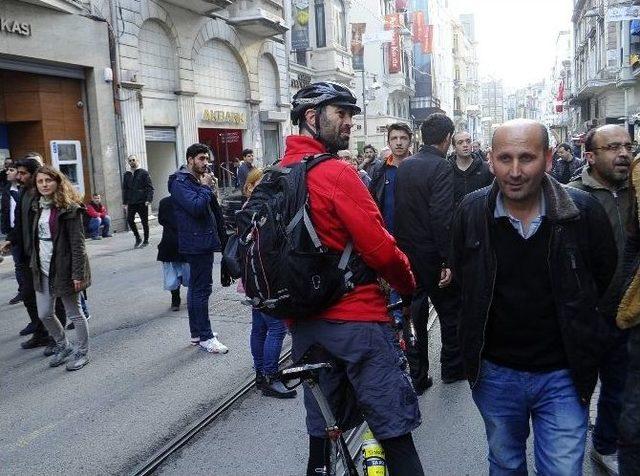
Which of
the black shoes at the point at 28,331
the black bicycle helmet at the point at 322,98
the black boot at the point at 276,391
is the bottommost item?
the black boot at the point at 276,391

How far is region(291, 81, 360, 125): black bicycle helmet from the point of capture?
2682mm

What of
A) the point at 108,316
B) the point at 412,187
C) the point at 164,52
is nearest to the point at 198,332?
the point at 108,316

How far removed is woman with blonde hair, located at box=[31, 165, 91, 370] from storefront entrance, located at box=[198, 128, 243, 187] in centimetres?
1635

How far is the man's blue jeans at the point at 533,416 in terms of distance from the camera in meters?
2.42

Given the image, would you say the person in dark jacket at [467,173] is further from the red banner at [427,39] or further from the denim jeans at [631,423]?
the red banner at [427,39]

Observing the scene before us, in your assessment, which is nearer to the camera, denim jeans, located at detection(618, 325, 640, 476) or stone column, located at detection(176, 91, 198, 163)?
denim jeans, located at detection(618, 325, 640, 476)

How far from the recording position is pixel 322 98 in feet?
8.77

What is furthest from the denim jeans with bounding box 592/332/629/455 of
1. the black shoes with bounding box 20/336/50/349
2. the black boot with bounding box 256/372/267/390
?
the black shoes with bounding box 20/336/50/349

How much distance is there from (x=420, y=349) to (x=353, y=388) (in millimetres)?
2329

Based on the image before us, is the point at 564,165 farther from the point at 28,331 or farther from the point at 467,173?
the point at 28,331

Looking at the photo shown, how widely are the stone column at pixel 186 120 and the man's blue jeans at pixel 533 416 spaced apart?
18.3 m

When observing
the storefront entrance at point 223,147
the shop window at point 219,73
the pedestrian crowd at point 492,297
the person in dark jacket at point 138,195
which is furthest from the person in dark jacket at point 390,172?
the storefront entrance at point 223,147

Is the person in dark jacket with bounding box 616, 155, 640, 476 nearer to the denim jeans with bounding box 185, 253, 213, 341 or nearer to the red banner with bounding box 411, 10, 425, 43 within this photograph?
the denim jeans with bounding box 185, 253, 213, 341

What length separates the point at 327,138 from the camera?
272 centimetres
